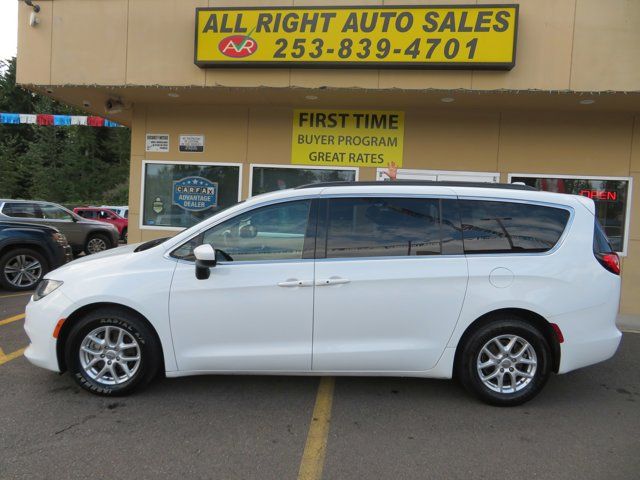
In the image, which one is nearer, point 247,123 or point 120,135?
point 247,123

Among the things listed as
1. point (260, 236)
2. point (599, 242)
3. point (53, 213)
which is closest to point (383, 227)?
point (260, 236)

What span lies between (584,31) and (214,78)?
18.1ft

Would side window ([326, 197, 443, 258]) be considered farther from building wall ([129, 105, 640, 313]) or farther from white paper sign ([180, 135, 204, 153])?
white paper sign ([180, 135, 204, 153])

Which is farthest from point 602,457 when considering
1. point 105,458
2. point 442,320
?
point 105,458

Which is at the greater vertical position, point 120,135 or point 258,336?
point 120,135

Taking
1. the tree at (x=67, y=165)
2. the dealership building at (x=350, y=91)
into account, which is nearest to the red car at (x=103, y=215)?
the dealership building at (x=350, y=91)

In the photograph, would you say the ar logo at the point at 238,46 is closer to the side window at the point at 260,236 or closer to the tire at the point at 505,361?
the side window at the point at 260,236

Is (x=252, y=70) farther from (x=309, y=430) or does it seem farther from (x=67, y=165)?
(x=67, y=165)

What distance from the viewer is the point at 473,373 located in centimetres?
387

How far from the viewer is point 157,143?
9047mm

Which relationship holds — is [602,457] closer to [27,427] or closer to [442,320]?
[442,320]

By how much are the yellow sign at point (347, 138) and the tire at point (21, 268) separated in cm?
478

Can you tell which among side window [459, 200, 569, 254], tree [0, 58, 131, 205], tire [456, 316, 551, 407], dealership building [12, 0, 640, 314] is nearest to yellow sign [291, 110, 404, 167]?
dealership building [12, 0, 640, 314]

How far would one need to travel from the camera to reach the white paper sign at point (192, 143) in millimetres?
8906
